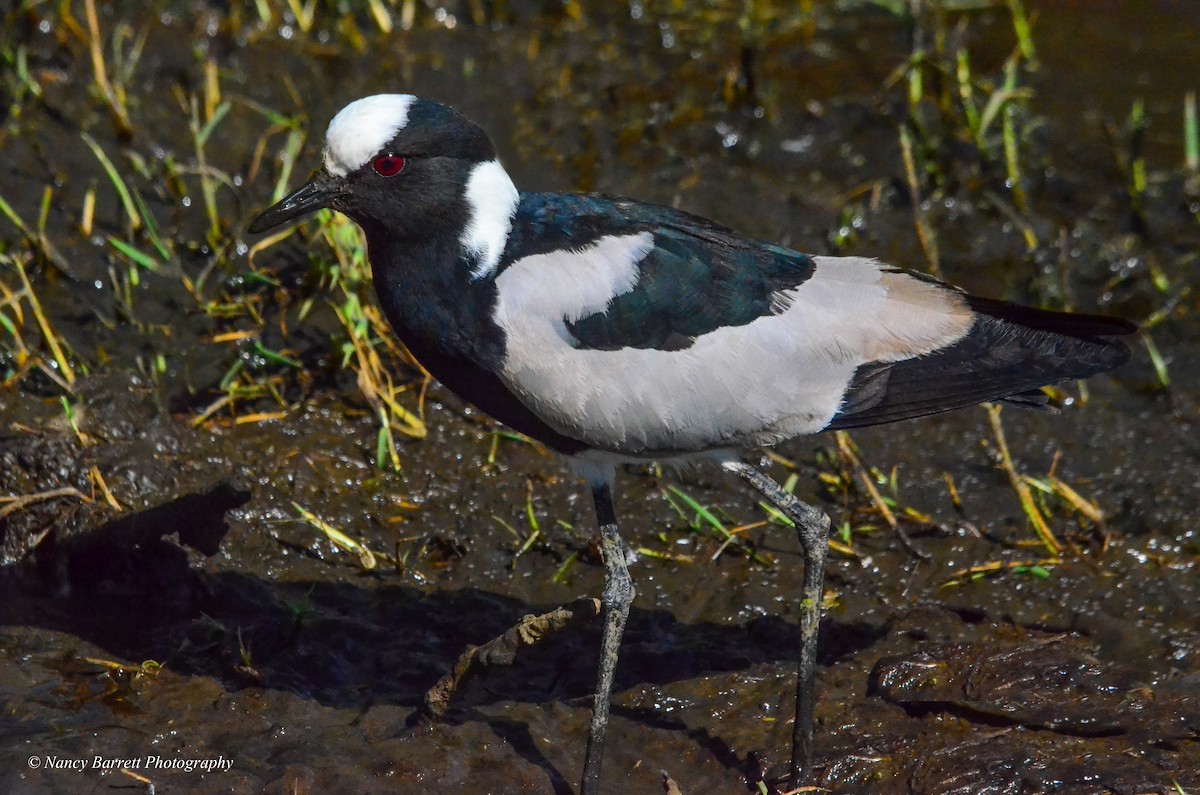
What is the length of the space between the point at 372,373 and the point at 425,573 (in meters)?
0.75

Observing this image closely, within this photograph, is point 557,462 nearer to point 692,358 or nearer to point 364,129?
point 692,358

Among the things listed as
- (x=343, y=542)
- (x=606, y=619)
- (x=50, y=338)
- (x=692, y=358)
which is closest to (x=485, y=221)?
(x=692, y=358)

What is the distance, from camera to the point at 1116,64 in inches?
252

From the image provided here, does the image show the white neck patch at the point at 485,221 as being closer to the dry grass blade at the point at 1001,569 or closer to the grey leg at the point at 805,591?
the grey leg at the point at 805,591

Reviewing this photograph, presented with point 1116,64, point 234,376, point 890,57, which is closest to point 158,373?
point 234,376

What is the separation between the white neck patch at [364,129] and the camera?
363cm

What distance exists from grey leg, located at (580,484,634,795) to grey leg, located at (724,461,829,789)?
37 cm

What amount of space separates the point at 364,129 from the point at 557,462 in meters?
1.53

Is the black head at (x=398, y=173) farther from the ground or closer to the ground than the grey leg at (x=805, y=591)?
farther from the ground

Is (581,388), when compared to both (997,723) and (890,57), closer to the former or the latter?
(997,723)

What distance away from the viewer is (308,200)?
372cm

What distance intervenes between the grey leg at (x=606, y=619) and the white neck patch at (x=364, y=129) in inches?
42.9

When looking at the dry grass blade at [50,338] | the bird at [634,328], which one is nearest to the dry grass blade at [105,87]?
the dry grass blade at [50,338]

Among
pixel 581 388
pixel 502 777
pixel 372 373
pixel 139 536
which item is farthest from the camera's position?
pixel 372 373
